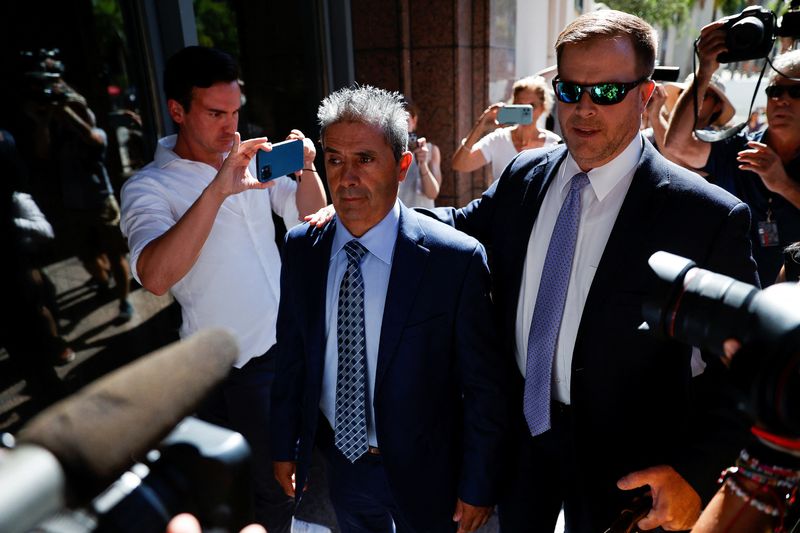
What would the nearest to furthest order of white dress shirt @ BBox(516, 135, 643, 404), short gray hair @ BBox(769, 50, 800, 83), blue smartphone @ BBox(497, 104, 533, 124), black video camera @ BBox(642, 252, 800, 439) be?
black video camera @ BBox(642, 252, 800, 439) → white dress shirt @ BBox(516, 135, 643, 404) → short gray hair @ BBox(769, 50, 800, 83) → blue smartphone @ BBox(497, 104, 533, 124)

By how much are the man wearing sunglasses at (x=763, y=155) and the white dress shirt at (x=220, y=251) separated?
2.10 m

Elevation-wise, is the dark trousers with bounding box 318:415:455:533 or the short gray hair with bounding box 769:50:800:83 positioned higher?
the short gray hair with bounding box 769:50:800:83

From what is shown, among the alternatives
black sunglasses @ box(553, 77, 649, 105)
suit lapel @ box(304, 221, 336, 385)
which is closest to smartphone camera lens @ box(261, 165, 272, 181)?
suit lapel @ box(304, 221, 336, 385)

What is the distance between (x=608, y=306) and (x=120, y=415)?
4.51ft

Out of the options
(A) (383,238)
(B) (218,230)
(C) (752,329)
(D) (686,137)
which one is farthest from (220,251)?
(D) (686,137)

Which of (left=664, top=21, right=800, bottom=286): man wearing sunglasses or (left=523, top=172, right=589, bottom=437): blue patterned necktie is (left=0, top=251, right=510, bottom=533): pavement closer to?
(left=523, top=172, right=589, bottom=437): blue patterned necktie

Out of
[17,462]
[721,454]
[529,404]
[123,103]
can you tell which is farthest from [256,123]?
[17,462]

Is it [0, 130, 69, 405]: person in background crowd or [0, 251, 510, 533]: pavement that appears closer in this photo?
[0, 130, 69, 405]: person in background crowd

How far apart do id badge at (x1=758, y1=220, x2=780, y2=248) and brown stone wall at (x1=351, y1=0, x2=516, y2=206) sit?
287cm

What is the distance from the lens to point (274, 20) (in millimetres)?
4332

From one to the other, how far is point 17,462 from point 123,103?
3.24m

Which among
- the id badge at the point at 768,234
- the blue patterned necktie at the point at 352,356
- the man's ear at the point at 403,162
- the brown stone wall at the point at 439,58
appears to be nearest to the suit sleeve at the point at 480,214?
the man's ear at the point at 403,162

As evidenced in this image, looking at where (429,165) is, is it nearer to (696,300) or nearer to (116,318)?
(116,318)

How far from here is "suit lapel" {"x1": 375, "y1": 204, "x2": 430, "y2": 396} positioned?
5.54ft
